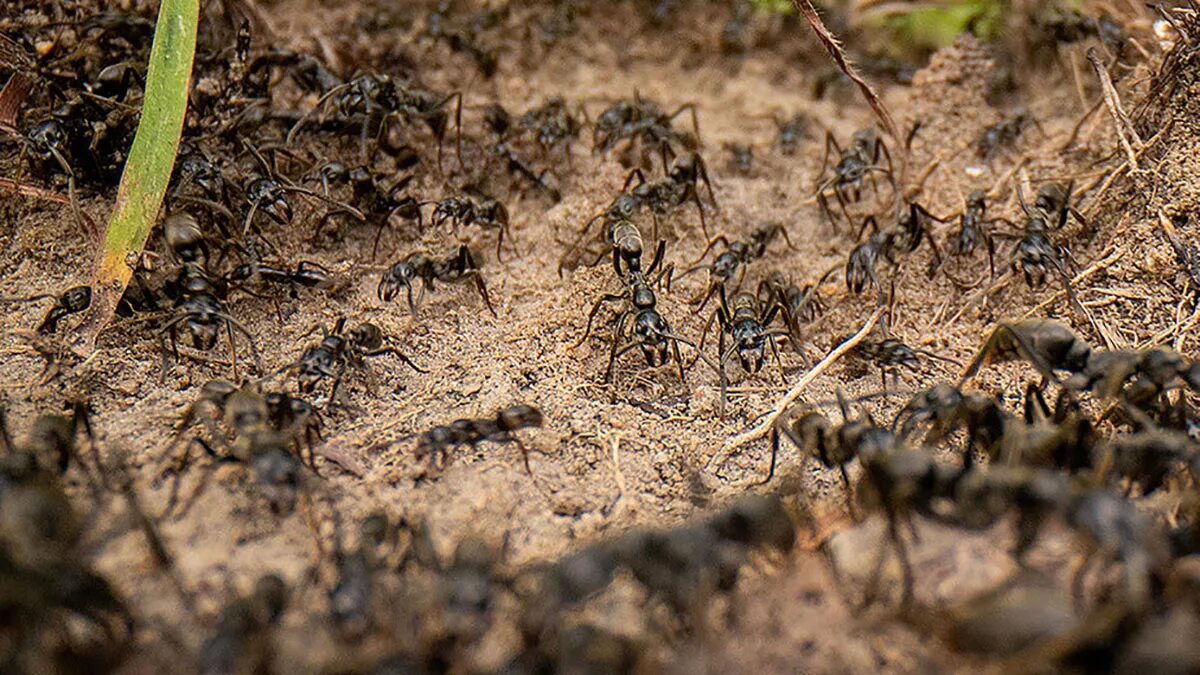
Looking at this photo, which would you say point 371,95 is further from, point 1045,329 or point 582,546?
point 1045,329

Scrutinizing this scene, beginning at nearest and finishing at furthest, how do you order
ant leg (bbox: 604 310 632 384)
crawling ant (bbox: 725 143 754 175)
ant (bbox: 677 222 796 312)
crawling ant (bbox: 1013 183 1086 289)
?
ant leg (bbox: 604 310 632 384) < crawling ant (bbox: 1013 183 1086 289) < ant (bbox: 677 222 796 312) < crawling ant (bbox: 725 143 754 175)

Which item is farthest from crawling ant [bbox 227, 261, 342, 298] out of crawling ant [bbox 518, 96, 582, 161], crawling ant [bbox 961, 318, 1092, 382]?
crawling ant [bbox 961, 318, 1092, 382]

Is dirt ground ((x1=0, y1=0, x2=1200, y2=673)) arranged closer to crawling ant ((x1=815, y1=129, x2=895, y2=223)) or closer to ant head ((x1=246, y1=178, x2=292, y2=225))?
crawling ant ((x1=815, y1=129, x2=895, y2=223))

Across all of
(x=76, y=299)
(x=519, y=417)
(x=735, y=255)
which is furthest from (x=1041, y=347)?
(x=76, y=299)

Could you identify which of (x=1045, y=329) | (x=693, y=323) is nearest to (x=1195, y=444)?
(x=1045, y=329)

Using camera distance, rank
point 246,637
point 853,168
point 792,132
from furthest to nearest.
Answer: point 792,132
point 853,168
point 246,637

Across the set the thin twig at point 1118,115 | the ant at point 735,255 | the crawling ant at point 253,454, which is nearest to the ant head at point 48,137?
the crawling ant at point 253,454

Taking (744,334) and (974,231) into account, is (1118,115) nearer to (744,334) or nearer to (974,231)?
(974,231)
